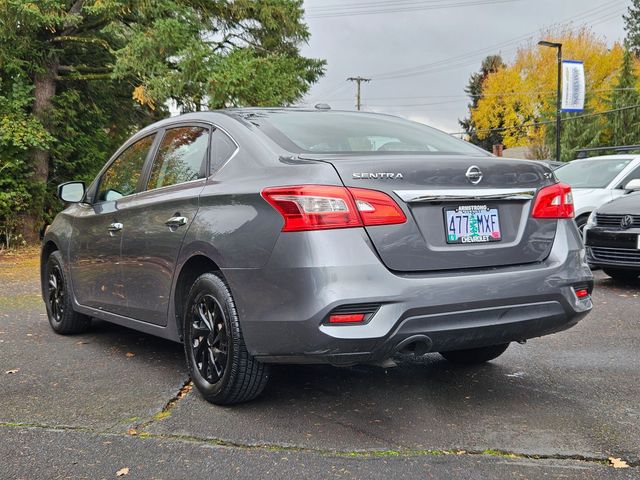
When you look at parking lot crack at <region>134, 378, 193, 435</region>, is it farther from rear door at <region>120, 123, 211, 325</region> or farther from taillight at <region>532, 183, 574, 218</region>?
taillight at <region>532, 183, 574, 218</region>

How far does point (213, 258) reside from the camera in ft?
12.5

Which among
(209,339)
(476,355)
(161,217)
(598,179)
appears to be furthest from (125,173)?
(598,179)

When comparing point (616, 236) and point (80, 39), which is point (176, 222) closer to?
point (616, 236)

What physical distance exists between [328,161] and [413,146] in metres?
0.85

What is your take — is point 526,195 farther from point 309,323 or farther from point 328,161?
point 309,323

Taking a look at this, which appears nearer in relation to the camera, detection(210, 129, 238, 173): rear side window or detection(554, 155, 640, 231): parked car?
detection(210, 129, 238, 173): rear side window

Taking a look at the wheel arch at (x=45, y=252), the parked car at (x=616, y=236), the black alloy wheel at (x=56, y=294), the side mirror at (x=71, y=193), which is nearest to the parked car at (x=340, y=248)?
the side mirror at (x=71, y=193)

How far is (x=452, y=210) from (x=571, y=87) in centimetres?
2909

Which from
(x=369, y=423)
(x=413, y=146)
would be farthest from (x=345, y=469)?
(x=413, y=146)

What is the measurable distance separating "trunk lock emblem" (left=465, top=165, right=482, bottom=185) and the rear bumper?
0.46m

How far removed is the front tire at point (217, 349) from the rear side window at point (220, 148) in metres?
0.67

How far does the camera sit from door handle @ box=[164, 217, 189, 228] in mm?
4148

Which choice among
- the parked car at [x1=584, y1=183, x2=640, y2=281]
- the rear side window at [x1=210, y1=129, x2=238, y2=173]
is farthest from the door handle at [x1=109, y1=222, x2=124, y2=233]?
the parked car at [x1=584, y1=183, x2=640, y2=281]

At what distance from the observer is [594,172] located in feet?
37.8
